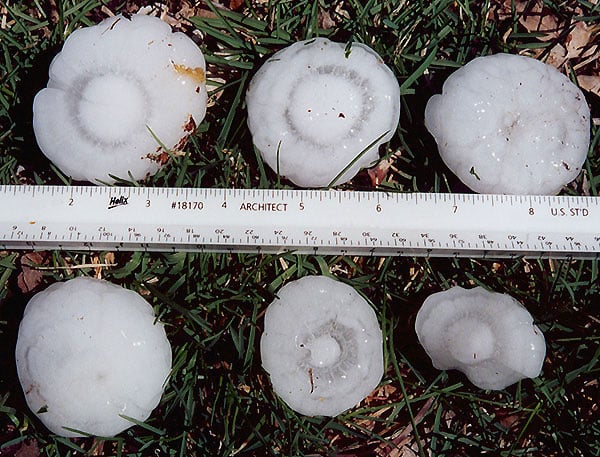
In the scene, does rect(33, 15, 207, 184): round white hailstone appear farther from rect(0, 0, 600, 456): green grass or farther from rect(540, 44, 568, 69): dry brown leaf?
rect(540, 44, 568, 69): dry brown leaf

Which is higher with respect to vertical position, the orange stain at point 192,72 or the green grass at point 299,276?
the orange stain at point 192,72

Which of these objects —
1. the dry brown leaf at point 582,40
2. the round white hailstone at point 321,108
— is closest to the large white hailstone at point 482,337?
the round white hailstone at point 321,108

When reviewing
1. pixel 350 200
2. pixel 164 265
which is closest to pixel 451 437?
pixel 350 200

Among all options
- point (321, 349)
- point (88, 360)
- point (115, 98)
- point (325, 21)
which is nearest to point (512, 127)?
point (325, 21)

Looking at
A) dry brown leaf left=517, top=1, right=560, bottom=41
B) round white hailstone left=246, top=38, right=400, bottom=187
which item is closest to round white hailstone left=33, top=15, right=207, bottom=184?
round white hailstone left=246, top=38, right=400, bottom=187

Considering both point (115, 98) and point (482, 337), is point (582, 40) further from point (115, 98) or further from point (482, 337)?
point (115, 98)

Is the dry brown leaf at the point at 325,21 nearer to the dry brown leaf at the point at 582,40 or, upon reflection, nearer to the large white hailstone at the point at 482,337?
the dry brown leaf at the point at 582,40
